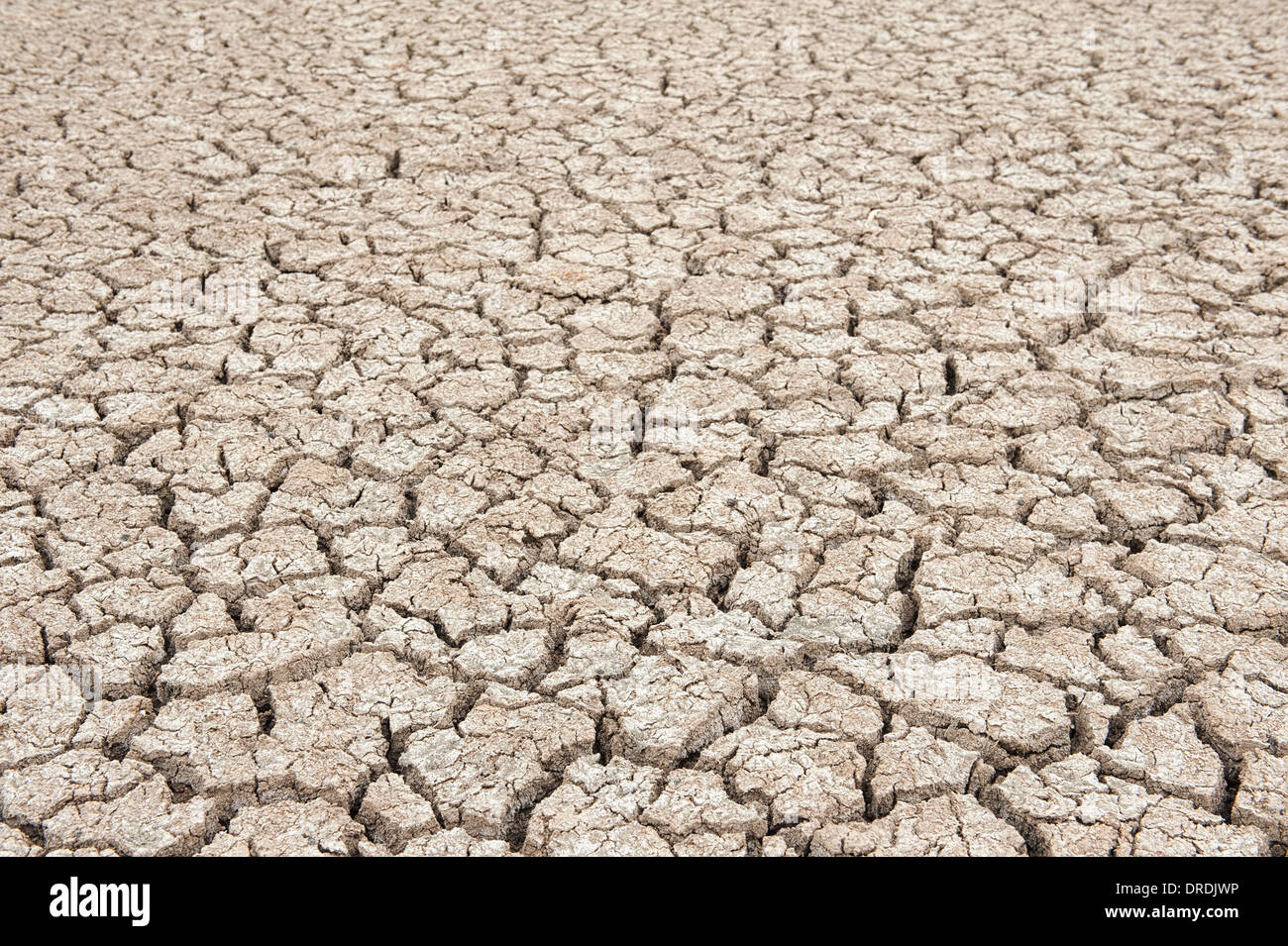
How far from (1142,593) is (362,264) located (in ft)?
7.65

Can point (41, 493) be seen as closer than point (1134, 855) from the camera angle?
No

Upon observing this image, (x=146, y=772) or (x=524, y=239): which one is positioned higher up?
(x=524, y=239)

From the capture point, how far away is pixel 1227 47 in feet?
16.4

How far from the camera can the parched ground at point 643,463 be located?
6.35ft

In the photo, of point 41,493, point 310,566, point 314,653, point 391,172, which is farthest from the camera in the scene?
point 391,172

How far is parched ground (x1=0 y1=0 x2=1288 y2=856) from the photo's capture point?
1.94 metres

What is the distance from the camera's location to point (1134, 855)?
1795 millimetres

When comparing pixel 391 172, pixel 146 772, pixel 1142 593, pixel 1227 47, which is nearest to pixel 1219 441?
pixel 1142 593

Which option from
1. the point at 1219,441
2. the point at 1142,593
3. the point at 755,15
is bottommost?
the point at 1142,593

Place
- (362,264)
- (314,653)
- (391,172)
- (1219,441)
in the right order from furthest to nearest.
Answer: (391,172)
(362,264)
(1219,441)
(314,653)

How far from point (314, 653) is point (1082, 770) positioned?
142cm

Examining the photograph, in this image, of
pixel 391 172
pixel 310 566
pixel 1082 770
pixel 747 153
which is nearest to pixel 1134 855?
pixel 1082 770

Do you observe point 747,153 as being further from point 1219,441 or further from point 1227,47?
point 1227,47

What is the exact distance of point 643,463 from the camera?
2.66 meters
